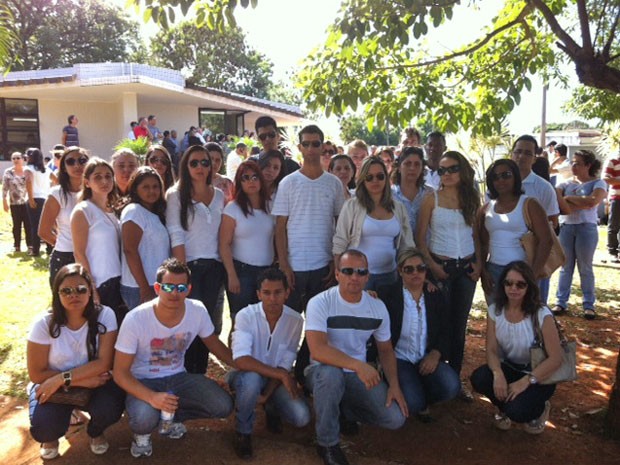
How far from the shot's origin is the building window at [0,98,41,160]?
1850 cm

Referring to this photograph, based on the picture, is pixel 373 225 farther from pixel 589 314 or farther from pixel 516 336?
pixel 589 314

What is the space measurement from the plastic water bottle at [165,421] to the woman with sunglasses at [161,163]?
2.02 metres

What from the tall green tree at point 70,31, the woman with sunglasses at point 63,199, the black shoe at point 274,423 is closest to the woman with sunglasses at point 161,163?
the woman with sunglasses at point 63,199

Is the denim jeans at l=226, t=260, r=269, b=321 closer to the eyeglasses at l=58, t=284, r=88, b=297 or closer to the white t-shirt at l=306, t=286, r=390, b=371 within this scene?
the white t-shirt at l=306, t=286, r=390, b=371

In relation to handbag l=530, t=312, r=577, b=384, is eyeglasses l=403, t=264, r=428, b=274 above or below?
above

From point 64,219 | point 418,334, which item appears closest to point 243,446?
point 418,334

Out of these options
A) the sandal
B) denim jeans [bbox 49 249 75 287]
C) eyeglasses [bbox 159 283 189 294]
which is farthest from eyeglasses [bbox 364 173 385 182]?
the sandal

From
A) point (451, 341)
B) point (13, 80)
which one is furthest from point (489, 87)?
point (13, 80)

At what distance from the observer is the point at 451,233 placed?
4230 millimetres

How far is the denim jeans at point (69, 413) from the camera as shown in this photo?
3.39 m

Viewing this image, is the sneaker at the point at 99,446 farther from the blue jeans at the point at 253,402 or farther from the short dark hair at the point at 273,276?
the short dark hair at the point at 273,276

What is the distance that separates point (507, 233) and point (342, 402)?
1.90 m

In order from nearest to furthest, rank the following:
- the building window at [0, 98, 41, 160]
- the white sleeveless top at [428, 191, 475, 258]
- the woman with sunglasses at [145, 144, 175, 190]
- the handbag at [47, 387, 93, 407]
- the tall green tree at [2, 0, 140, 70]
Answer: the handbag at [47, 387, 93, 407]
the white sleeveless top at [428, 191, 475, 258]
the woman with sunglasses at [145, 144, 175, 190]
the building window at [0, 98, 41, 160]
the tall green tree at [2, 0, 140, 70]

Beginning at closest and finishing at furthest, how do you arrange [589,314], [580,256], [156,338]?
[156,338], [589,314], [580,256]
